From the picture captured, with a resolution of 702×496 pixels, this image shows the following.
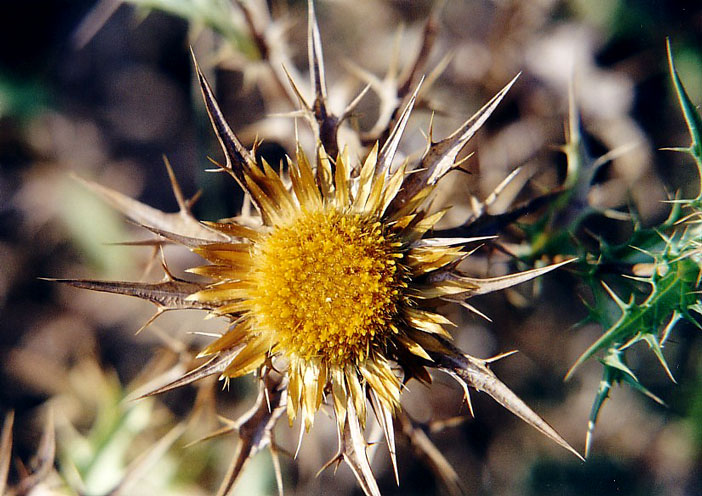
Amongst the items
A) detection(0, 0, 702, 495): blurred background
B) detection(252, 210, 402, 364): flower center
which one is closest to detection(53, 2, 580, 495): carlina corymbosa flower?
detection(252, 210, 402, 364): flower center

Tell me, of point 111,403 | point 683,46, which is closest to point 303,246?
point 111,403

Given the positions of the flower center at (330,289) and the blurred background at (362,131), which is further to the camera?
the blurred background at (362,131)

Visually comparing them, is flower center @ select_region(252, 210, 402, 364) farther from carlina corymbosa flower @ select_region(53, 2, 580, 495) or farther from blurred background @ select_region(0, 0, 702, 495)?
blurred background @ select_region(0, 0, 702, 495)

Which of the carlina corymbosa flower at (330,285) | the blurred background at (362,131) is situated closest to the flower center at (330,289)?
the carlina corymbosa flower at (330,285)

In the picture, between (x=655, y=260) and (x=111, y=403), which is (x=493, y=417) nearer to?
(x=655, y=260)

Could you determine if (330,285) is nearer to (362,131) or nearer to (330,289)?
(330,289)

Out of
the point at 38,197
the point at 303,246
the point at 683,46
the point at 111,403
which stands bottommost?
A: the point at 111,403

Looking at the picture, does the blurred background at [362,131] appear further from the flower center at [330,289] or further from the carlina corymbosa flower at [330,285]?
the flower center at [330,289]
